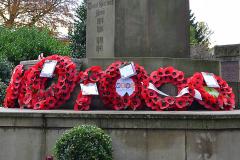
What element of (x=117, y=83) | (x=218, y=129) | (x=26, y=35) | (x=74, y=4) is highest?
(x=74, y=4)

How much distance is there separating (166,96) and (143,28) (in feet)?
6.25

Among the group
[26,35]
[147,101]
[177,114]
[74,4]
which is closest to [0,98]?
[147,101]

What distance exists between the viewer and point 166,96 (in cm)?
731

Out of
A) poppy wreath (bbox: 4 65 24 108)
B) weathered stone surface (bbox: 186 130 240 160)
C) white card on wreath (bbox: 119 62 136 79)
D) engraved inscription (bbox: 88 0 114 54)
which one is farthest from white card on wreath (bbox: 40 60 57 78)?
weathered stone surface (bbox: 186 130 240 160)

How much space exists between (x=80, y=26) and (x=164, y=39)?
48.9ft

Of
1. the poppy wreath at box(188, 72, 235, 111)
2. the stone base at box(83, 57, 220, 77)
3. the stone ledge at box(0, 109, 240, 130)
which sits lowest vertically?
the stone ledge at box(0, 109, 240, 130)

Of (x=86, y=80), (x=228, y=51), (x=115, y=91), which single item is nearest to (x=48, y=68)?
(x=86, y=80)

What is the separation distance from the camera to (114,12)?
863 centimetres

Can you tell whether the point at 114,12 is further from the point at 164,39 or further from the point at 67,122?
the point at 67,122

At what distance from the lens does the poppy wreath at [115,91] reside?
7.29m

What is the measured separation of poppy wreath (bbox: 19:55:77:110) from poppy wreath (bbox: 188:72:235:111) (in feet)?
6.95

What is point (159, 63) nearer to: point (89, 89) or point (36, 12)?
point (89, 89)

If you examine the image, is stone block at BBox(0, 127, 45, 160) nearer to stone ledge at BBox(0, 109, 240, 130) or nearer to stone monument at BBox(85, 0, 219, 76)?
stone ledge at BBox(0, 109, 240, 130)

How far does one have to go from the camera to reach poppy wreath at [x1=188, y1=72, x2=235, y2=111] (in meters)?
7.37
